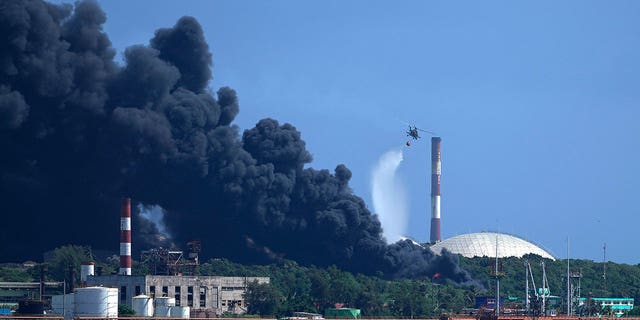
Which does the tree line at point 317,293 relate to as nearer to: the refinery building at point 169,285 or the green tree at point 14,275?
the green tree at point 14,275

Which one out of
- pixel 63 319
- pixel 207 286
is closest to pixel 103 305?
pixel 63 319

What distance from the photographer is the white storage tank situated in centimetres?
14275

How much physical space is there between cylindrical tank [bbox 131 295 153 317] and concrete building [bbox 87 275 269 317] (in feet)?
26.1

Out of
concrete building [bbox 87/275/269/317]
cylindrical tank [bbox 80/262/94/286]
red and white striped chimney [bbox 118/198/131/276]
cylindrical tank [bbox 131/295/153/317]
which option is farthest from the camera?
cylindrical tank [bbox 80/262/94/286]

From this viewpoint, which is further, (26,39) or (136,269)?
(26,39)

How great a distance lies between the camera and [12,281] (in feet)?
591

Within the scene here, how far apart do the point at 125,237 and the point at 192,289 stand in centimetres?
1265

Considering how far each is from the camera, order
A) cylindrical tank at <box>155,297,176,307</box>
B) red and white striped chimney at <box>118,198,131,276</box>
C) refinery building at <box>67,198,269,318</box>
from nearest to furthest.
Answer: cylindrical tank at <box>155,297,176,307</box> < refinery building at <box>67,198,269,318</box> < red and white striped chimney at <box>118,198,131,276</box>

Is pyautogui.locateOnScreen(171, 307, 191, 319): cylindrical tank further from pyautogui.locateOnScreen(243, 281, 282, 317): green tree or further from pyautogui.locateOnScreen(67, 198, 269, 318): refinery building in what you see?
pyautogui.locateOnScreen(243, 281, 282, 317): green tree

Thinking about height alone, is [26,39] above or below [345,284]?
above

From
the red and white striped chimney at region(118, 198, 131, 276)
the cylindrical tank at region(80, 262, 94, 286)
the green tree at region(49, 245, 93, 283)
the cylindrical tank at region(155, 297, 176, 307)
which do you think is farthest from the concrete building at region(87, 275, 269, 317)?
the green tree at region(49, 245, 93, 283)

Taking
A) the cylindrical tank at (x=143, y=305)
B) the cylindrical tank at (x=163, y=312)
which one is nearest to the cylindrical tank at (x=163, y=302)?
the cylindrical tank at (x=163, y=312)

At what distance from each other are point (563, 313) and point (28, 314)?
82382mm

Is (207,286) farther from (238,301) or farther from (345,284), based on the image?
(345,284)
